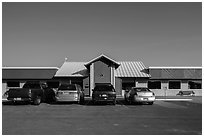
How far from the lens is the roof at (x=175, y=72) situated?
3591 centimetres

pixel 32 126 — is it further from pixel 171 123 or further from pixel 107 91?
pixel 107 91

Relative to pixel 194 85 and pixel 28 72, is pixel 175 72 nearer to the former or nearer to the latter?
pixel 194 85

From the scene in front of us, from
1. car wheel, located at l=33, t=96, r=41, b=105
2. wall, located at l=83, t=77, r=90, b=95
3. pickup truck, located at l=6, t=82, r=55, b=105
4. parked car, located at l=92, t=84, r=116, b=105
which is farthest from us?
wall, located at l=83, t=77, r=90, b=95

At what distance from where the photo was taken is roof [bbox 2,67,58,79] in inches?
1422

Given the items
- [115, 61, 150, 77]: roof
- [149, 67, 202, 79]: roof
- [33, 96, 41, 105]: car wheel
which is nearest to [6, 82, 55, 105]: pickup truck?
[33, 96, 41, 105]: car wheel

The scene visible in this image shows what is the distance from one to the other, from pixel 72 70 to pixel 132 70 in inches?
340

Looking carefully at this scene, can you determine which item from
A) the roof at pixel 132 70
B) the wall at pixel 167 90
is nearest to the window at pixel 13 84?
the roof at pixel 132 70

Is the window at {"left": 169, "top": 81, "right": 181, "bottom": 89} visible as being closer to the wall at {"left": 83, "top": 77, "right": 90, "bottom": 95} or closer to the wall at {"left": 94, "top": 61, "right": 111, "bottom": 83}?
the wall at {"left": 94, "top": 61, "right": 111, "bottom": 83}

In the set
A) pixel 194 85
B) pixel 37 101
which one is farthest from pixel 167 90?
pixel 37 101

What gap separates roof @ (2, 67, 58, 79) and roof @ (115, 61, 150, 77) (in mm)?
9392

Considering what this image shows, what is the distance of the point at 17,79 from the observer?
36312 mm

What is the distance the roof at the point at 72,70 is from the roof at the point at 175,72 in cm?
960

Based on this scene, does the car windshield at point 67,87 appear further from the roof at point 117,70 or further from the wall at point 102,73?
the roof at point 117,70

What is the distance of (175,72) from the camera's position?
36.2 m
